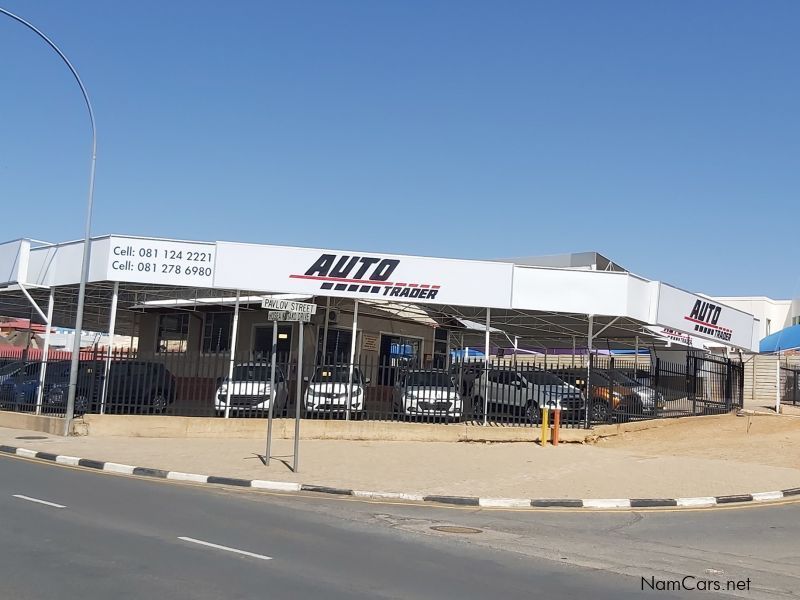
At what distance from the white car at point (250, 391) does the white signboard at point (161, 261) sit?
2610 millimetres

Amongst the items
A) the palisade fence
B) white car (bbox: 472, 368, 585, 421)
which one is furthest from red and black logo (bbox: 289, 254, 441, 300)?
white car (bbox: 472, 368, 585, 421)

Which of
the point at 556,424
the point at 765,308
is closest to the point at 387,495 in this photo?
the point at 556,424

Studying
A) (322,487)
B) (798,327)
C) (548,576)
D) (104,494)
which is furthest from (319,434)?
(798,327)

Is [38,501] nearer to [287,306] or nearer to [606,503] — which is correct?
[287,306]

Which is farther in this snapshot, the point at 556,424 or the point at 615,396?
the point at 615,396

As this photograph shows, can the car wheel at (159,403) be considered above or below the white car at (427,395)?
below

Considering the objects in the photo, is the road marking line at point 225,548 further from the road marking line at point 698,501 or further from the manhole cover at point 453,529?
the road marking line at point 698,501

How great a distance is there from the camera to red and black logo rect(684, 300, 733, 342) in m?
23.5

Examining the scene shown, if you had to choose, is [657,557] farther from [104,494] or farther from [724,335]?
[724,335]

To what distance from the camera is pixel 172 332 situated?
28.5 m

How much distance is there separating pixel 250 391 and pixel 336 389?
7.13 feet

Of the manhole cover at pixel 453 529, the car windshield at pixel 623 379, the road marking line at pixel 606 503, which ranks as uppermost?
the car windshield at pixel 623 379

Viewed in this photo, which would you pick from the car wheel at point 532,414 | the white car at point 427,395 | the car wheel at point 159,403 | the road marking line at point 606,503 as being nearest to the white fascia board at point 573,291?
the car wheel at point 532,414

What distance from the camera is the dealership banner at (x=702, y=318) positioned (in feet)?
71.6
